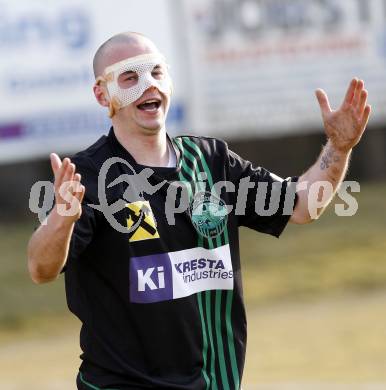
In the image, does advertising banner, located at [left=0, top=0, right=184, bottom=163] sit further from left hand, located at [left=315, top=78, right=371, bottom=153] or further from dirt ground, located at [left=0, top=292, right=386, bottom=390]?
left hand, located at [left=315, top=78, right=371, bottom=153]

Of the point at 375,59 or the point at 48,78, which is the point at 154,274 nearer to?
the point at 48,78

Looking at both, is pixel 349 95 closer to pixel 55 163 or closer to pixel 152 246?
pixel 152 246

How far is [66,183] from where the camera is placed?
3.78 meters

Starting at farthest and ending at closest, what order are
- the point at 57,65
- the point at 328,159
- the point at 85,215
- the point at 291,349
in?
the point at 57,65
the point at 291,349
the point at 328,159
the point at 85,215

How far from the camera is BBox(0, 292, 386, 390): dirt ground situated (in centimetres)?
841

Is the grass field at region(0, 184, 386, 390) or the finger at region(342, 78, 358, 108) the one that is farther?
the grass field at region(0, 184, 386, 390)

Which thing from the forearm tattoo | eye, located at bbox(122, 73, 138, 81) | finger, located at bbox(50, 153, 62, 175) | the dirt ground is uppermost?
eye, located at bbox(122, 73, 138, 81)

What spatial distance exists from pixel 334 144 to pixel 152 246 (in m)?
0.87

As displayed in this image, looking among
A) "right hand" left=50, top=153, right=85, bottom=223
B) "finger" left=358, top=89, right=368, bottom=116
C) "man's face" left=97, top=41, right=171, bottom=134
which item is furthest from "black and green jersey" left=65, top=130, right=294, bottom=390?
"finger" left=358, top=89, right=368, bottom=116

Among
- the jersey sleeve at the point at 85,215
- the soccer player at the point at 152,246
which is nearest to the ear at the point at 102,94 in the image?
the soccer player at the point at 152,246

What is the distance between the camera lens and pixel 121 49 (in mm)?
4332

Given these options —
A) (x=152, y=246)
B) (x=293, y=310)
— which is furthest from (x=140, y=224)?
(x=293, y=310)

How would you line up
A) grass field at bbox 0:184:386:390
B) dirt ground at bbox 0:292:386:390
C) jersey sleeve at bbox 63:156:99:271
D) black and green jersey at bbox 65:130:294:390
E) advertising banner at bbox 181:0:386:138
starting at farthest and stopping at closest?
1. advertising banner at bbox 181:0:386:138
2. grass field at bbox 0:184:386:390
3. dirt ground at bbox 0:292:386:390
4. black and green jersey at bbox 65:130:294:390
5. jersey sleeve at bbox 63:156:99:271

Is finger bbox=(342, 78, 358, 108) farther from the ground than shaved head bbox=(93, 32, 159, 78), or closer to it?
closer to it
